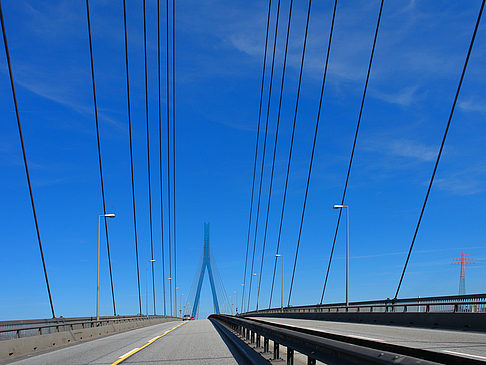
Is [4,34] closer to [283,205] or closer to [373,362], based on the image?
[373,362]

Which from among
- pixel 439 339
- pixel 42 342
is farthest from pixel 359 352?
pixel 42 342

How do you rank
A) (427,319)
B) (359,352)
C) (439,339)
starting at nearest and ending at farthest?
(359,352), (439,339), (427,319)

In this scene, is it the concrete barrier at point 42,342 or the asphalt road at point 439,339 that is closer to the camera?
the asphalt road at point 439,339

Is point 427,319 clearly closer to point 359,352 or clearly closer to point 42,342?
point 42,342

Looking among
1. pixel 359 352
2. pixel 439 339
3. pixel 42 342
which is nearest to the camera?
pixel 359 352

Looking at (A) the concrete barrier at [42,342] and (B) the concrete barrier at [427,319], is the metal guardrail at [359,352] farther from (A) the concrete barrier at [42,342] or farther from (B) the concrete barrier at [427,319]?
(B) the concrete barrier at [427,319]

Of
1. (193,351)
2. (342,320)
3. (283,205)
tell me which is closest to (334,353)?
(193,351)

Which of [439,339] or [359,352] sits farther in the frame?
[439,339]

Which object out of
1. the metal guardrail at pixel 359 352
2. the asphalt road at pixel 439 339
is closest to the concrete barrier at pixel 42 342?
the metal guardrail at pixel 359 352

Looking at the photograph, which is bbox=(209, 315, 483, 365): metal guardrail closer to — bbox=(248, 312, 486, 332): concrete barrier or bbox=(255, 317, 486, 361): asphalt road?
A: bbox=(255, 317, 486, 361): asphalt road

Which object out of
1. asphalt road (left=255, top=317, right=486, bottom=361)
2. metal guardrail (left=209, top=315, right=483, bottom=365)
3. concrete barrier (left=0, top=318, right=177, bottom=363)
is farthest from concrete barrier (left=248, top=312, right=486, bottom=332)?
concrete barrier (left=0, top=318, right=177, bottom=363)

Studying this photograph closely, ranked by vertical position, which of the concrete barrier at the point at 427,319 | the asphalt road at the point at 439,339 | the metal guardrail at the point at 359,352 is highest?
the concrete barrier at the point at 427,319

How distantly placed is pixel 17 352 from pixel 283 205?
89.4 feet

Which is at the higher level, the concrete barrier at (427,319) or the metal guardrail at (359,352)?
the concrete barrier at (427,319)
